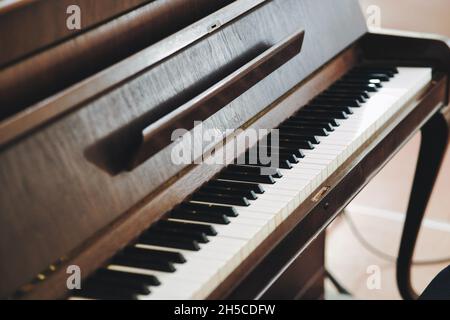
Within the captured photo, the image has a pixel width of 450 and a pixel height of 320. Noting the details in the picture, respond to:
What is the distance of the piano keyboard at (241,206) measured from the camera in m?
1.19

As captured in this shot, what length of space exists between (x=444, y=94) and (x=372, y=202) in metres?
1.27

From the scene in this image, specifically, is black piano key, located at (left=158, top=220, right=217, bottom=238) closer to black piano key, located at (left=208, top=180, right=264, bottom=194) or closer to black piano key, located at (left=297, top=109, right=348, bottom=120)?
black piano key, located at (left=208, top=180, right=264, bottom=194)

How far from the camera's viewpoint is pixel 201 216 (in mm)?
1396

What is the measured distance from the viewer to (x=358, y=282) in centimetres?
285

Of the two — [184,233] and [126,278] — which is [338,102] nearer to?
[184,233]

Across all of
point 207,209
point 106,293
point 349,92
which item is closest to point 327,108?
point 349,92

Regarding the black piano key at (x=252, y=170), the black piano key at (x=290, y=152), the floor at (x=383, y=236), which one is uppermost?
the black piano key at (x=290, y=152)

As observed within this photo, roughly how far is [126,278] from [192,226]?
0.21 meters

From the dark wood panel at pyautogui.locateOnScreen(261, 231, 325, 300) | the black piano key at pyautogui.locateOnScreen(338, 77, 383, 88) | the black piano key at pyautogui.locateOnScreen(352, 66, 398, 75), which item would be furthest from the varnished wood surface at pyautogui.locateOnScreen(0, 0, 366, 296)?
the dark wood panel at pyautogui.locateOnScreen(261, 231, 325, 300)

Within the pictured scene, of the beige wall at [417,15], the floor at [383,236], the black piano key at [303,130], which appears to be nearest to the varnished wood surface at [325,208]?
the black piano key at [303,130]

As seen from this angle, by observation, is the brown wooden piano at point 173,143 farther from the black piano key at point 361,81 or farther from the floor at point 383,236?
the floor at point 383,236

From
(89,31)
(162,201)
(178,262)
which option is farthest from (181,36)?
(178,262)

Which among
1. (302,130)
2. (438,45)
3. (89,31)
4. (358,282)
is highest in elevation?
(89,31)
